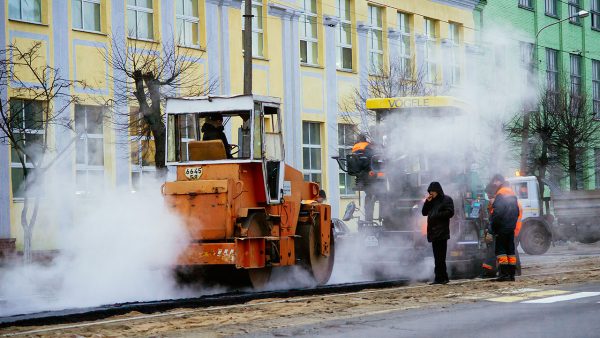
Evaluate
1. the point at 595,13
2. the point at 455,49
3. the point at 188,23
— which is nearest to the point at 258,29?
the point at 188,23

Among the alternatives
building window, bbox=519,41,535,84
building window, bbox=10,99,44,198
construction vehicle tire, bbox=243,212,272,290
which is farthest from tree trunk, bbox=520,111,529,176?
construction vehicle tire, bbox=243,212,272,290

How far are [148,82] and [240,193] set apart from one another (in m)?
8.37

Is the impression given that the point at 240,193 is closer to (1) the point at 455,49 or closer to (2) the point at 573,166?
(1) the point at 455,49

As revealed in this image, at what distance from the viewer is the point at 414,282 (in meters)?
18.9

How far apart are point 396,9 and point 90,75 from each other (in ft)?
48.3

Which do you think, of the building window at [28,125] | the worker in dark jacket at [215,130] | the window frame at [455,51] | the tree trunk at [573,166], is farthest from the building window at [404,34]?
the worker in dark jacket at [215,130]

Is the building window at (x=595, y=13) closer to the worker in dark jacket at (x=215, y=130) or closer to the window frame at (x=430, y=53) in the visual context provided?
the window frame at (x=430, y=53)

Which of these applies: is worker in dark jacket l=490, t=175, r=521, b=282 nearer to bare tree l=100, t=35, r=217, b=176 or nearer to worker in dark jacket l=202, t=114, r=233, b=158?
worker in dark jacket l=202, t=114, r=233, b=158

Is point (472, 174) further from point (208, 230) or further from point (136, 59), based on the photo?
point (136, 59)

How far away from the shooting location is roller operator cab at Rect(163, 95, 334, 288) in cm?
1617

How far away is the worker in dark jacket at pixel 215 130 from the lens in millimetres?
16984

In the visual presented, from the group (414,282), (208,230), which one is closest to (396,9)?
(414,282)

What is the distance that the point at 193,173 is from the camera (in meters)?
16.8

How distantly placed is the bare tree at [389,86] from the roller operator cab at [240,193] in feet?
44.3
